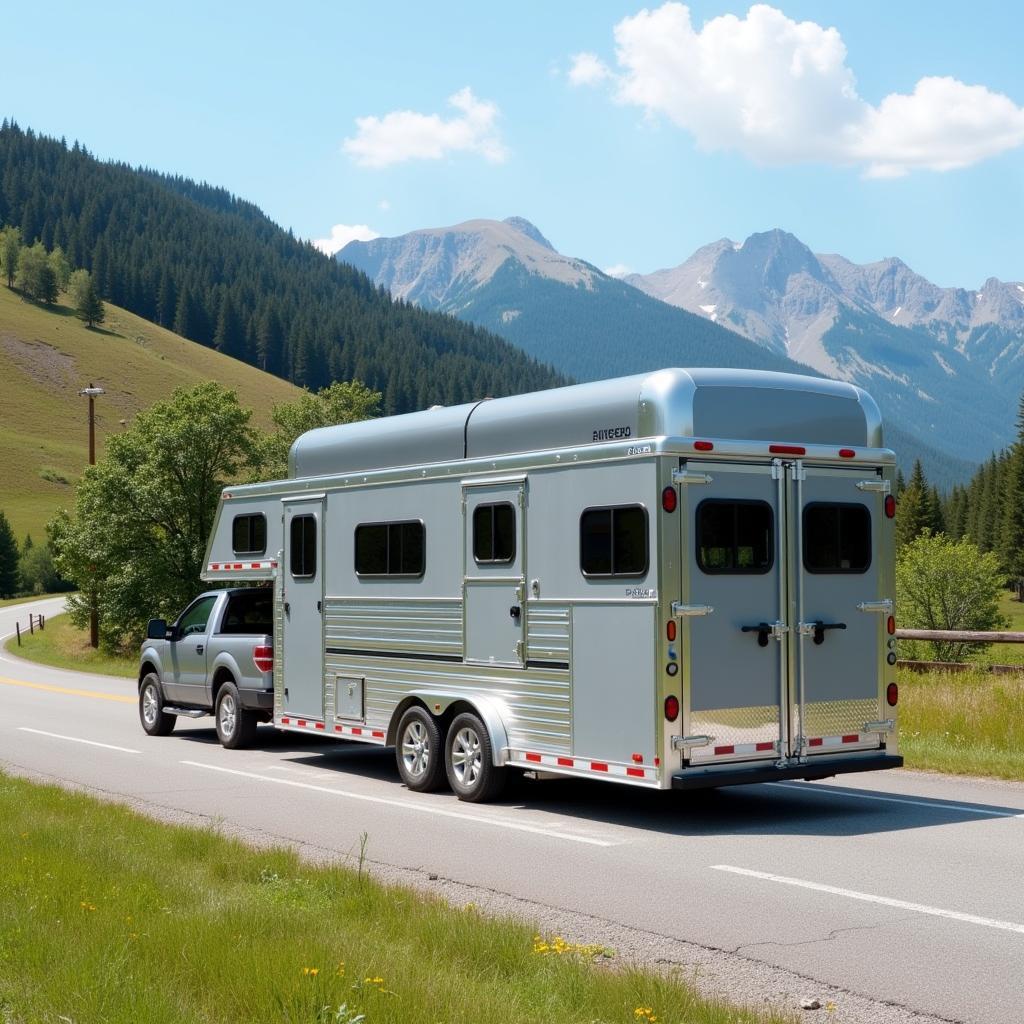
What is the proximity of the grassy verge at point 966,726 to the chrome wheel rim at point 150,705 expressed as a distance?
9.32m

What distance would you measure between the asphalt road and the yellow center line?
948 centimetres

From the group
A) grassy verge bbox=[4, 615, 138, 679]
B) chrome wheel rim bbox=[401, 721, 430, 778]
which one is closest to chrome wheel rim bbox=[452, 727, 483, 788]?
chrome wheel rim bbox=[401, 721, 430, 778]

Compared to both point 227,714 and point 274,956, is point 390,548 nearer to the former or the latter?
point 227,714

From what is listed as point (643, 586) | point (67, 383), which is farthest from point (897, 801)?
point (67, 383)

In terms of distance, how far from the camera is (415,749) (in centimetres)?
1292

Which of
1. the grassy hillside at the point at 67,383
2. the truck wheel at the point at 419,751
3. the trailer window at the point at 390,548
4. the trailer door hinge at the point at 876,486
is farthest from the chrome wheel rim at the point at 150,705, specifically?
the grassy hillside at the point at 67,383

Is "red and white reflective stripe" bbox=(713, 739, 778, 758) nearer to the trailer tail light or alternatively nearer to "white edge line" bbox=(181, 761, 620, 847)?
"white edge line" bbox=(181, 761, 620, 847)

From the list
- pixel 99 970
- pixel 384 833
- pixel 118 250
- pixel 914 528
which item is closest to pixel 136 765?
pixel 384 833

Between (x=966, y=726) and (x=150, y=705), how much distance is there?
10.2m

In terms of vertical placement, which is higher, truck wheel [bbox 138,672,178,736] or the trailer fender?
the trailer fender

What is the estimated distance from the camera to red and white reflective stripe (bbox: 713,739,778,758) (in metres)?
10.6

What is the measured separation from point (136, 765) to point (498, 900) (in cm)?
815

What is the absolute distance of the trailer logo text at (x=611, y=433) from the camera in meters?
11.0

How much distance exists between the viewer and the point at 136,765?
15.4 meters
